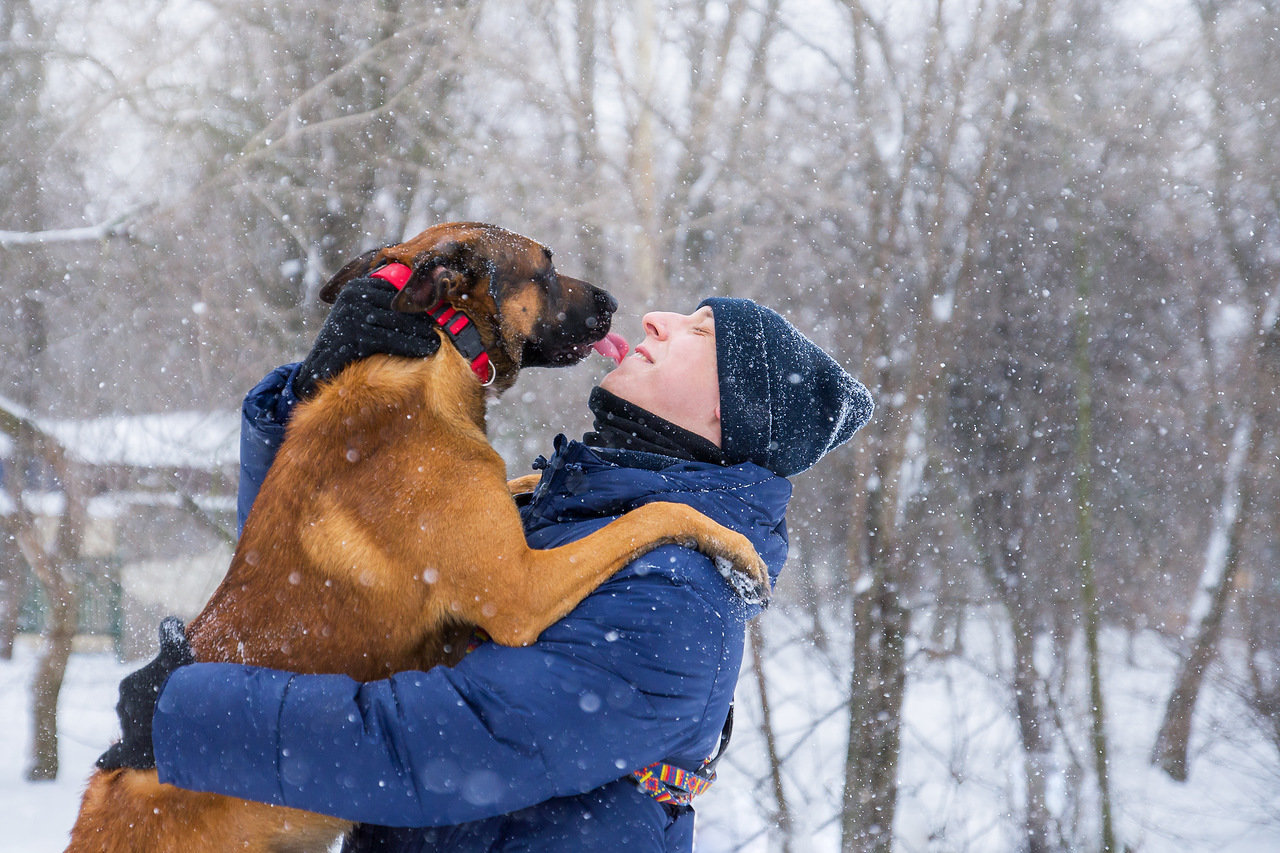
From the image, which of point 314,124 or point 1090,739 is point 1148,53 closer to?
point 1090,739

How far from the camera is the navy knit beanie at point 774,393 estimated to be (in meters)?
1.87

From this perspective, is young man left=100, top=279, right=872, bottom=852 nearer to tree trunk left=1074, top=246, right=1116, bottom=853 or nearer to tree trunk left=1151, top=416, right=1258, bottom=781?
tree trunk left=1074, top=246, right=1116, bottom=853

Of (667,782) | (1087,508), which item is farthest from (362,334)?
(1087,508)

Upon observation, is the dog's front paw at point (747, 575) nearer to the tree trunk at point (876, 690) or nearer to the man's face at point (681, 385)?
the man's face at point (681, 385)

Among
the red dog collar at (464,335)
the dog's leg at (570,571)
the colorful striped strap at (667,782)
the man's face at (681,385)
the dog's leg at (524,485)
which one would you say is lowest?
the colorful striped strap at (667,782)

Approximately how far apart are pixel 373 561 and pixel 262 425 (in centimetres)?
55

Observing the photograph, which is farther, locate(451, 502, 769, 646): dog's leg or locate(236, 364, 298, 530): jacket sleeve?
locate(236, 364, 298, 530): jacket sleeve

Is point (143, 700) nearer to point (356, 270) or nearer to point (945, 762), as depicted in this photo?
point (356, 270)

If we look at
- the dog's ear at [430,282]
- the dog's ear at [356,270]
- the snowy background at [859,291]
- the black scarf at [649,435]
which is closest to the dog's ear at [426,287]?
Answer: the dog's ear at [430,282]

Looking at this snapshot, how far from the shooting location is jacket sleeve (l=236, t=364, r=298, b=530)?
196 centimetres

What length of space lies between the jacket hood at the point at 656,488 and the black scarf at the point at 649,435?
0.07 meters

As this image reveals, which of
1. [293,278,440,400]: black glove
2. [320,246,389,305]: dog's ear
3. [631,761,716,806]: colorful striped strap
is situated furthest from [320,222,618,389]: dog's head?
[631,761,716,806]: colorful striped strap

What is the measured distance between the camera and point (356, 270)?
2.28 m

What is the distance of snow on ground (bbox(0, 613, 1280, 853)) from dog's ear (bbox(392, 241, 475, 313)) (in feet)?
17.7
